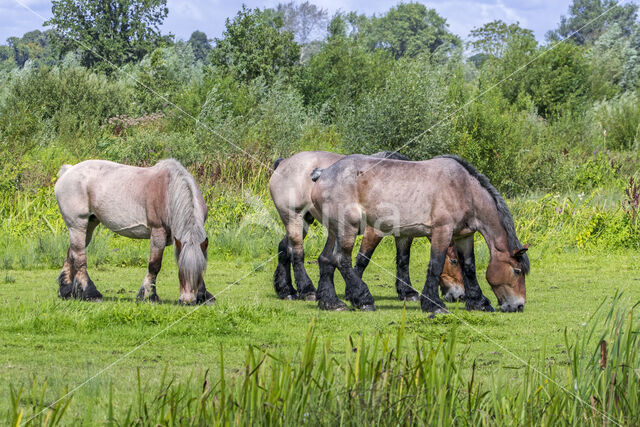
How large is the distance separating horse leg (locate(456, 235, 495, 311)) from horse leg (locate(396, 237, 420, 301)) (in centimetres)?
95

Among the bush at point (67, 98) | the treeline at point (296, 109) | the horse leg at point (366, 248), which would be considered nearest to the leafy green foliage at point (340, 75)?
the treeline at point (296, 109)

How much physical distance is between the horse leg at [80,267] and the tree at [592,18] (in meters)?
113

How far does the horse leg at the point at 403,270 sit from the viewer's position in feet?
37.4

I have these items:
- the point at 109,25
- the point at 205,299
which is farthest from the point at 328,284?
the point at 109,25

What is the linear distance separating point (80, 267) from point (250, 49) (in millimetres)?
29345

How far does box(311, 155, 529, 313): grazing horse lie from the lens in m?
9.91

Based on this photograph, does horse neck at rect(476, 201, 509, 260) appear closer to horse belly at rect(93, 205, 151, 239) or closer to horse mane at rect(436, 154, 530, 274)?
horse mane at rect(436, 154, 530, 274)

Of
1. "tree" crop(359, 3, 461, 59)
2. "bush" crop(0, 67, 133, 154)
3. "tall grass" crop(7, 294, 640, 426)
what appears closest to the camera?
"tall grass" crop(7, 294, 640, 426)

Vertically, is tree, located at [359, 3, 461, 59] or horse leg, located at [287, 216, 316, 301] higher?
tree, located at [359, 3, 461, 59]

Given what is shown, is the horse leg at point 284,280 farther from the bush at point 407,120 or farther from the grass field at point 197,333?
the bush at point 407,120

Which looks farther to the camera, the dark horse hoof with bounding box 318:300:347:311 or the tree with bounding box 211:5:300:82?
the tree with bounding box 211:5:300:82

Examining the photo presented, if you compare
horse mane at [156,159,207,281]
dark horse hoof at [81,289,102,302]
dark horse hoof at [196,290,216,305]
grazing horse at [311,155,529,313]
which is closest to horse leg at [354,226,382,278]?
grazing horse at [311,155,529,313]

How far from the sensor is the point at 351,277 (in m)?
10.2

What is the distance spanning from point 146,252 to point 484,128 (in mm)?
10466
